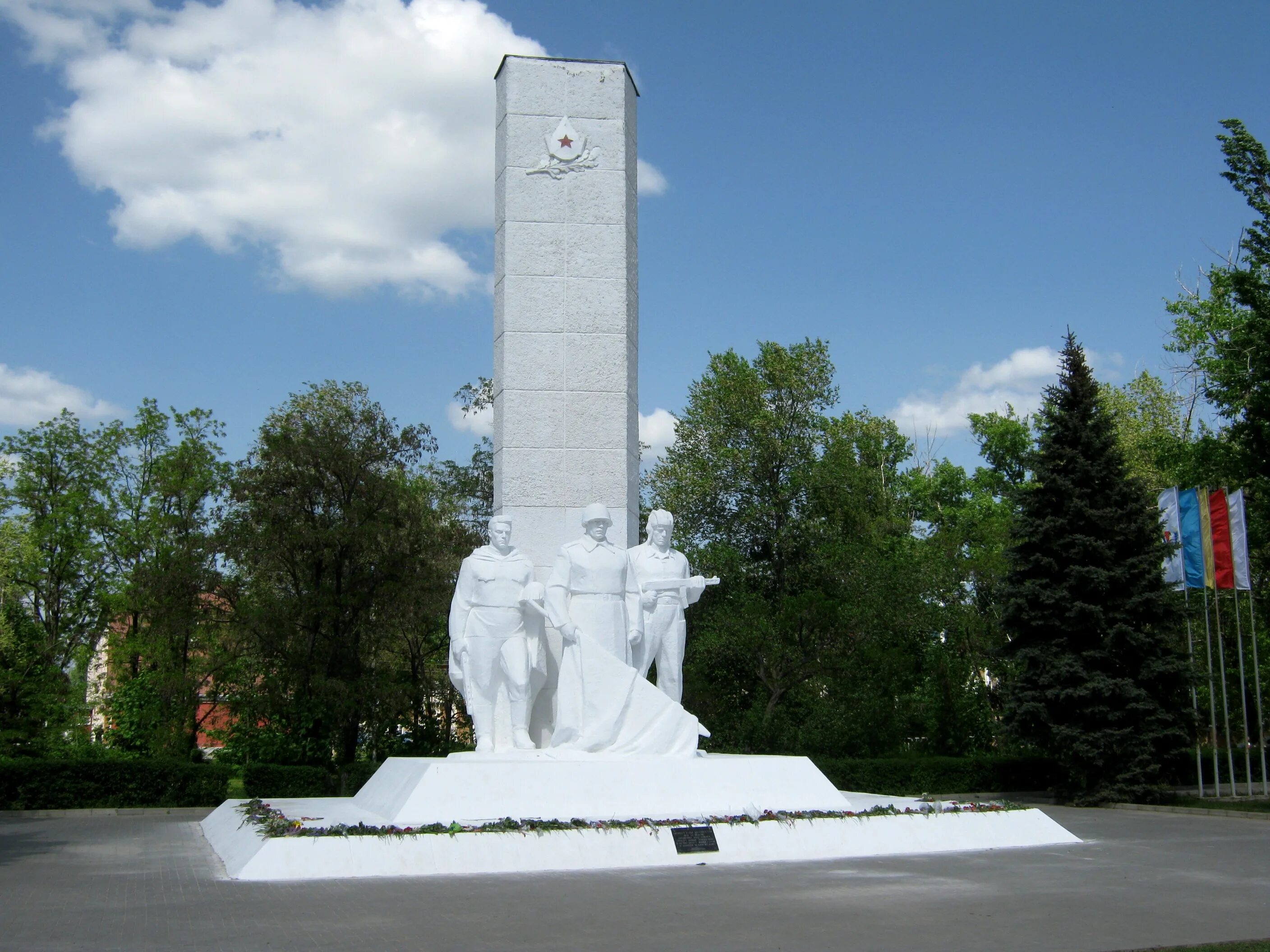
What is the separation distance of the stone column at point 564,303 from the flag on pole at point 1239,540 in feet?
31.0

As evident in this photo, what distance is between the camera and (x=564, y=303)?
41.1 ft

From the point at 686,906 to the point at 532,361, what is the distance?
6671 millimetres

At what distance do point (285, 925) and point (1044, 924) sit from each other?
13.7 ft

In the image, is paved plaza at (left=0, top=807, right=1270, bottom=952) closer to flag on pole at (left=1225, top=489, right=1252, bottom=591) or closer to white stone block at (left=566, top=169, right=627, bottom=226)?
white stone block at (left=566, top=169, right=627, bottom=226)

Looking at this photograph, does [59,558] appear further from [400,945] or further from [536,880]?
[400,945]

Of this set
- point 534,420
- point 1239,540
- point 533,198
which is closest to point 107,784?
point 534,420

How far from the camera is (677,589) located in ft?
38.1

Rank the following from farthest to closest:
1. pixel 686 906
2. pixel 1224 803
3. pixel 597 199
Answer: pixel 1224 803 < pixel 597 199 < pixel 686 906

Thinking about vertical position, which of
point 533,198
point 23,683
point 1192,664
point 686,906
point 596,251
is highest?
point 533,198

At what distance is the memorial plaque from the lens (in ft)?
30.2

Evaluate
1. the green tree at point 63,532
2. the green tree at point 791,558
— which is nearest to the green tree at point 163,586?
the green tree at point 63,532

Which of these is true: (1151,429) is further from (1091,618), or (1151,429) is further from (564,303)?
(564,303)

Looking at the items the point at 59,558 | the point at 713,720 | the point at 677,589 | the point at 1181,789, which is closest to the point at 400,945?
the point at 677,589

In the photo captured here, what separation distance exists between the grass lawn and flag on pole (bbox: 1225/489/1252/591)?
117 inches
